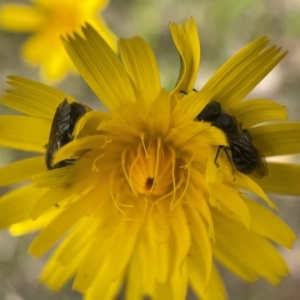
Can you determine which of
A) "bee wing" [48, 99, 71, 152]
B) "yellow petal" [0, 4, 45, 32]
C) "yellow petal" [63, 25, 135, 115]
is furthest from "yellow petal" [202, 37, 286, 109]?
"yellow petal" [0, 4, 45, 32]

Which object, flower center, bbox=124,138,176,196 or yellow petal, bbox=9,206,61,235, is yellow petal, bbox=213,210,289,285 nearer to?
flower center, bbox=124,138,176,196

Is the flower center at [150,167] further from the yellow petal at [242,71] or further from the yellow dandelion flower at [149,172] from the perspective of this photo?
the yellow petal at [242,71]

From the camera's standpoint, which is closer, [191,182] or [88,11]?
[191,182]

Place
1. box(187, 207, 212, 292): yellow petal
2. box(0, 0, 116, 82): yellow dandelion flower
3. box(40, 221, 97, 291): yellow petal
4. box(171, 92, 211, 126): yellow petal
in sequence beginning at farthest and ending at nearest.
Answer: box(0, 0, 116, 82): yellow dandelion flower → box(40, 221, 97, 291): yellow petal → box(187, 207, 212, 292): yellow petal → box(171, 92, 211, 126): yellow petal

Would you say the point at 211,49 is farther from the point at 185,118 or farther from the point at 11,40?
the point at 185,118

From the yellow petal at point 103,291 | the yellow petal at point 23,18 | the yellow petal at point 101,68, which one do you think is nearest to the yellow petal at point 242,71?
the yellow petal at point 101,68

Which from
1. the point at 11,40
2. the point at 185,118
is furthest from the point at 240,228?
the point at 11,40
